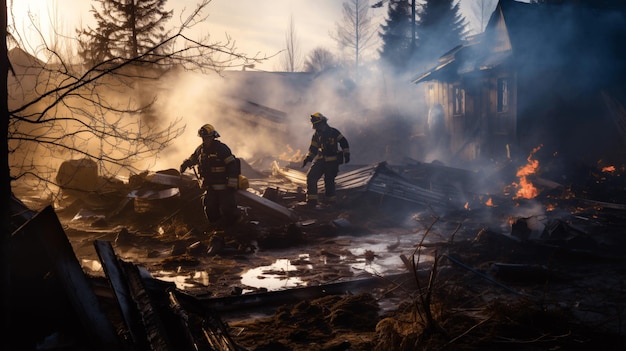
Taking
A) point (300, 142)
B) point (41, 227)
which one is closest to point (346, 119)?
point (300, 142)

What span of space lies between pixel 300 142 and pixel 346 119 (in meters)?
3.20

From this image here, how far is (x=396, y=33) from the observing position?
4409 cm

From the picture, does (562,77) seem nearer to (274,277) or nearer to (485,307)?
(274,277)

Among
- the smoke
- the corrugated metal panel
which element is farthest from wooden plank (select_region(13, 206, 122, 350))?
the smoke

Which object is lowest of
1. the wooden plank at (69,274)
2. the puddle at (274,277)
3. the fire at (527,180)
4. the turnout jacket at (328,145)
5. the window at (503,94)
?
the puddle at (274,277)

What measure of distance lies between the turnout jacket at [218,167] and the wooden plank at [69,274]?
18.3ft

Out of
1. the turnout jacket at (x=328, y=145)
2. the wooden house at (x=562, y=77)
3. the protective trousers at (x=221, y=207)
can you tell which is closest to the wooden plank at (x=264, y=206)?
the protective trousers at (x=221, y=207)

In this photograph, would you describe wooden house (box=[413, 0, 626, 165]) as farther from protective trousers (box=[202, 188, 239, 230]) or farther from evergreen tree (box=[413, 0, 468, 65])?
evergreen tree (box=[413, 0, 468, 65])

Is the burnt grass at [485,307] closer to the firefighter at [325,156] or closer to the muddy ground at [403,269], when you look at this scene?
the muddy ground at [403,269]

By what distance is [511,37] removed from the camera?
15656 mm

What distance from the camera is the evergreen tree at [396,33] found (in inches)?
1692

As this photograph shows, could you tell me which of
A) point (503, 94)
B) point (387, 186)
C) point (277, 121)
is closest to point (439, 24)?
point (277, 121)

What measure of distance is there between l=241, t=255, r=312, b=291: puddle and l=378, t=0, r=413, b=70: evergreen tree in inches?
1467

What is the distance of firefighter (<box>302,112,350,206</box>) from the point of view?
11.7m
